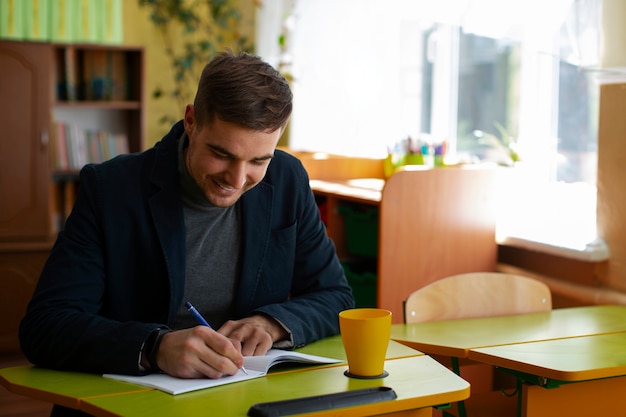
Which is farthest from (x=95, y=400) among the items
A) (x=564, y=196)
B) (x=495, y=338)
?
(x=564, y=196)

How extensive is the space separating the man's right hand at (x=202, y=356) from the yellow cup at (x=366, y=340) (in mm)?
194

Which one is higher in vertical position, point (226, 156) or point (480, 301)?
point (226, 156)


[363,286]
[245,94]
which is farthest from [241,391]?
[363,286]

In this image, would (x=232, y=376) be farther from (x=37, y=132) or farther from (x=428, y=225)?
(x=37, y=132)

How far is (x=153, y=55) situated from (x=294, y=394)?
4.53 metres

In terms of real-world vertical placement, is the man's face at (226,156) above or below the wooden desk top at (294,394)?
above

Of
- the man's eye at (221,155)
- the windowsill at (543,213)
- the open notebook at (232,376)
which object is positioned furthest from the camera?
the windowsill at (543,213)

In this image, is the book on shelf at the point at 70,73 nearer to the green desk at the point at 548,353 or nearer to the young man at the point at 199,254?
the young man at the point at 199,254

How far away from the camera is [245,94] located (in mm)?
1642

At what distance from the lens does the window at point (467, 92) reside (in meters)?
3.33

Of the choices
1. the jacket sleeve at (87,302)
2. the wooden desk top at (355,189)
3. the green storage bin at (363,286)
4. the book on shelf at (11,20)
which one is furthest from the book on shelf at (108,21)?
the jacket sleeve at (87,302)

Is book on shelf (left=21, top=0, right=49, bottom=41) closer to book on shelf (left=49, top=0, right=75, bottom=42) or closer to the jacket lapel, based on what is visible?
book on shelf (left=49, top=0, right=75, bottom=42)

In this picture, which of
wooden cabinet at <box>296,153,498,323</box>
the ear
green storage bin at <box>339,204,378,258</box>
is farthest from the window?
the ear

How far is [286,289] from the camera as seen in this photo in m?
1.98
